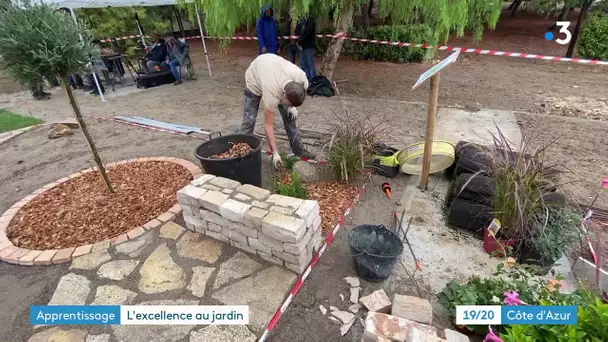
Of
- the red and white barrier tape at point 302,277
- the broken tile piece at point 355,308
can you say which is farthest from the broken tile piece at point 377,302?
the red and white barrier tape at point 302,277

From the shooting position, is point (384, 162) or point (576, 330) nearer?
point (576, 330)

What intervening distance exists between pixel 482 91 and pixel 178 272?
6.70 metres

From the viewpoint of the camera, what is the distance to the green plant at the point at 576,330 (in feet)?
4.46

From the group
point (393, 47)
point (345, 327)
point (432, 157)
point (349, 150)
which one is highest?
point (393, 47)

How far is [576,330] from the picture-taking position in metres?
1.40

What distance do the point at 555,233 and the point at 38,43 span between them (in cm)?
401

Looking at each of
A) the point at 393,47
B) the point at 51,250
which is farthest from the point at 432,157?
the point at 393,47

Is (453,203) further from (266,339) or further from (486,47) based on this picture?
(486,47)

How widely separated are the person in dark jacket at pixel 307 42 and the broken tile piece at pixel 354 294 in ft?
18.1

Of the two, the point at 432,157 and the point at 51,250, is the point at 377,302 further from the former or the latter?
the point at 51,250

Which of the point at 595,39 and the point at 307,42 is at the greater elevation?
the point at 307,42

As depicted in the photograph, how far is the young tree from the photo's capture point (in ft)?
7.61

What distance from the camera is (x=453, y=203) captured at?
2613 mm

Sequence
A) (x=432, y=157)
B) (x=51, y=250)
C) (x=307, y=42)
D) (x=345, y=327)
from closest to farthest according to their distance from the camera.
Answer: (x=345, y=327) < (x=51, y=250) < (x=432, y=157) < (x=307, y=42)
